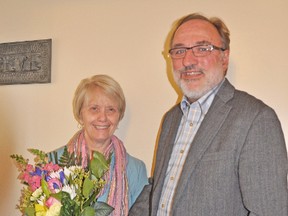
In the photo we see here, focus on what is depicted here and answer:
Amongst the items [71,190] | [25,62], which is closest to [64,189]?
[71,190]

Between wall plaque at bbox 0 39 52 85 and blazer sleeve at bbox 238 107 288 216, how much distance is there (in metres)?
1.35

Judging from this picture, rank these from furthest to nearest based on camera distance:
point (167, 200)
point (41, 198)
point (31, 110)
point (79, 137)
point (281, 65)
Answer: point (31, 110) → point (79, 137) → point (281, 65) → point (167, 200) → point (41, 198)

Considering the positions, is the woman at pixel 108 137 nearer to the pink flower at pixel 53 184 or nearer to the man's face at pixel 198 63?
the man's face at pixel 198 63

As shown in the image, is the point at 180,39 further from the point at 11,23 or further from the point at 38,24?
the point at 11,23

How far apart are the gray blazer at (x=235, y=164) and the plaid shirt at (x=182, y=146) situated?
59 millimetres

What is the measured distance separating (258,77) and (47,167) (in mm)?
1068

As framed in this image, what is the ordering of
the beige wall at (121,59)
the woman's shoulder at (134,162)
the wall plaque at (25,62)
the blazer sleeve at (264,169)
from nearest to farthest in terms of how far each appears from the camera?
the blazer sleeve at (264,169) → the beige wall at (121,59) → the woman's shoulder at (134,162) → the wall plaque at (25,62)

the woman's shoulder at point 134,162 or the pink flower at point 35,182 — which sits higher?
the pink flower at point 35,182

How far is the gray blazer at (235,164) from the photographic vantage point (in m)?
1.08

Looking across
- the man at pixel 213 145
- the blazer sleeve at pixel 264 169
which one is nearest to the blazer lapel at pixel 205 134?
the man at pixel 213 145

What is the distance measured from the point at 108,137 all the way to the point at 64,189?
73 cm

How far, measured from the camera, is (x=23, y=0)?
2.21 metres

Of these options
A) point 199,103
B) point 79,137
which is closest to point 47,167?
point 199,103

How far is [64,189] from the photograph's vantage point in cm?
112
